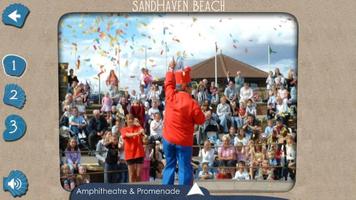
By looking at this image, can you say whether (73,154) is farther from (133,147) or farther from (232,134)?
(232,134)

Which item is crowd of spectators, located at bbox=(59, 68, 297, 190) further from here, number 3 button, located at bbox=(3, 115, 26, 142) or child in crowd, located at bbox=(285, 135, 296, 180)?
number 3 button, located at bbox=(3, 115, 26, 142)

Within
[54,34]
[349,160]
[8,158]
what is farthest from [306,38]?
[8,158]

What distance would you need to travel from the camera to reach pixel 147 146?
24.3 ft

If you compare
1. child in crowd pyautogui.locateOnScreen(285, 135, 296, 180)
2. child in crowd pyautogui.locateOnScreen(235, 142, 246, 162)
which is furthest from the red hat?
child in crowd pyautogui.locateOnScreen(285, 135, 296, 180)

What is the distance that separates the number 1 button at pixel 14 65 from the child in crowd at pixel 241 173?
2.59m

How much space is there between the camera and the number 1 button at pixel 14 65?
23.8 ft

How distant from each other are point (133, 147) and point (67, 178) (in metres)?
0.81

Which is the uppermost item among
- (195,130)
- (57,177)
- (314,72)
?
(314,72)

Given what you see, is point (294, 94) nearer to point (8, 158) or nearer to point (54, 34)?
point (54, 34)

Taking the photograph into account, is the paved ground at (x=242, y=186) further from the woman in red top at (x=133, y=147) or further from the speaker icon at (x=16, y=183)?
the speaker icon at (x=16, y=183)

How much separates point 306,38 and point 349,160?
1.41m

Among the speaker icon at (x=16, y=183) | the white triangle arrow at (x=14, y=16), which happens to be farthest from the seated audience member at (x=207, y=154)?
the white triangle arrow at (x=14, y=16)

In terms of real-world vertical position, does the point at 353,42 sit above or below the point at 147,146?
above

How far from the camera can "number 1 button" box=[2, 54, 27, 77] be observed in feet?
23.8
